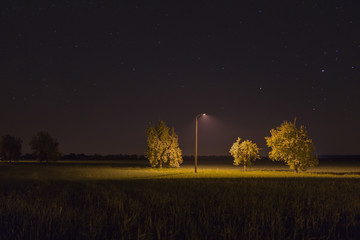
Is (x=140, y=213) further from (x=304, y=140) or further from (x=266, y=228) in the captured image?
(x=304, y=140)

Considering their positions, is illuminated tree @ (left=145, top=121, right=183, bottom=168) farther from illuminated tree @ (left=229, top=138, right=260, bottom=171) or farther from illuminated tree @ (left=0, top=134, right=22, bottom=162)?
illuminated tree @ (left=0, top=134, right=22, bottom=162)

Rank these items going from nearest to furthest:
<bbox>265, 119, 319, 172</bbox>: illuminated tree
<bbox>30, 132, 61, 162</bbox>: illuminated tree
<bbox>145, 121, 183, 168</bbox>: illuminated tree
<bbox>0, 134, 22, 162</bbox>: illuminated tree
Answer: <bbox>265, 119, 319, 172</bbox>: illuminated tree
<bbox>145, 121, 183, 168</bbox>: illuminated tree
<bbox>30, 132, 61, 162</bbox>: illuminated tree
<bbox>0, 134, 22, 162</bbox>: illuminated tree

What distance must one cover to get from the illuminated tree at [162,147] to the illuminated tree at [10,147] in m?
57.6

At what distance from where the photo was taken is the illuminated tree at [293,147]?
38250mm

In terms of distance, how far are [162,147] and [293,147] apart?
75.3 feet

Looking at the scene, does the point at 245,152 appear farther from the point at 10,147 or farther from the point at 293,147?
the point at 10,147

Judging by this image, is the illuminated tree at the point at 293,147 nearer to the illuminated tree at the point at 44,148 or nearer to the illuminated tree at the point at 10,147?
the illuminated tree at the point at 44,148

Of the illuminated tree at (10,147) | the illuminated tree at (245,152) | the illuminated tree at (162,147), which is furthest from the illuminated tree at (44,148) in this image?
the illuminated tree at (245,152)

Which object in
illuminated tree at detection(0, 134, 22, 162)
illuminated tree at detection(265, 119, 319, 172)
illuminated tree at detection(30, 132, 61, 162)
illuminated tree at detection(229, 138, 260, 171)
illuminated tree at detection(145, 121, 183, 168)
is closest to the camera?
illuminated tree at detection(265, 119, 319, 172)

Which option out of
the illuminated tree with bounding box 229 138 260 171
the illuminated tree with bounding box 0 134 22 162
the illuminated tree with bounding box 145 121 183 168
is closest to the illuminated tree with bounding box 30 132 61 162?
the illuminated tree with bounding box 0 134 22 162

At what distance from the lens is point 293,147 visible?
38.8 m

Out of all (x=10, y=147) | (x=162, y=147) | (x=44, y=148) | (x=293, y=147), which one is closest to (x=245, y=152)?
(x=293, y=147)

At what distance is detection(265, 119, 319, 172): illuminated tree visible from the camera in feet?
125

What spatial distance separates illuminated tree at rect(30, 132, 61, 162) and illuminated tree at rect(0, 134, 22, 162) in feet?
52.7
